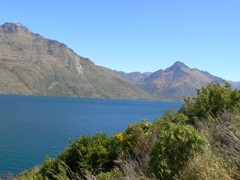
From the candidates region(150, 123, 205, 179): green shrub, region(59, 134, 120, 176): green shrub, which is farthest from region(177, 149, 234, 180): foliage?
region(59, 134, 120, 176): green shrub

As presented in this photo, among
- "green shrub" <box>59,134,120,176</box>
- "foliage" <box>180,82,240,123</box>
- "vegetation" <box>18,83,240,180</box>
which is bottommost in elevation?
"green shrub" <box>59,134,120,176</box>

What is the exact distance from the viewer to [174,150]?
9.05 metres

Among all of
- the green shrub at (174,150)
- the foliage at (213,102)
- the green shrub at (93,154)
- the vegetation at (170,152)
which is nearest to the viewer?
the vegetation at (170,152)

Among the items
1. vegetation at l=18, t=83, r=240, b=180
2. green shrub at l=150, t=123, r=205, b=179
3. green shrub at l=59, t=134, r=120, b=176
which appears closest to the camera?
vegetation at l=18, t=83, r=240, b=180

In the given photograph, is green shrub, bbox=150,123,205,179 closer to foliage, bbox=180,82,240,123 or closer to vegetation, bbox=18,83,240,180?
vegetation, bbox=18,83,240,180

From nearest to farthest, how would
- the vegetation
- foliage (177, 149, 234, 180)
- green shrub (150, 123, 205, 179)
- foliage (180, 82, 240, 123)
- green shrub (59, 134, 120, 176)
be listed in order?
foliage (177, 149, 234, 180), the vegetation, green shrub (150, 123, 205, 179), green shrub (59, 134, 120, 176), foliage (180, 82, 240, 123)

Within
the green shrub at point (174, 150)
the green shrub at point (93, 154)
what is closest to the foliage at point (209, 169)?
the green shrub at point (174, 150)

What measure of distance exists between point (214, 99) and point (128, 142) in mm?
9801

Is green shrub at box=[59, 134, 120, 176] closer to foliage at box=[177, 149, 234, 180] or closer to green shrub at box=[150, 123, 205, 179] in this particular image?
green shrub at box=[150, 123, 205, 179]

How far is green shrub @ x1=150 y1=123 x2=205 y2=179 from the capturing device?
8.59m

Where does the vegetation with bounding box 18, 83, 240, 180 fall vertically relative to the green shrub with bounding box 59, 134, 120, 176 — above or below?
above

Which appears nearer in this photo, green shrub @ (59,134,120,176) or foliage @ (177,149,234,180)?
foliage @ (177,149,234,180)

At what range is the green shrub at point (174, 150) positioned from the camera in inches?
338

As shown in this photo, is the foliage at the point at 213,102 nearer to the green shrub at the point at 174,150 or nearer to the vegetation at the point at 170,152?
the vegetation at the point at 170,152
